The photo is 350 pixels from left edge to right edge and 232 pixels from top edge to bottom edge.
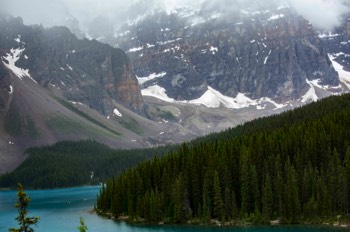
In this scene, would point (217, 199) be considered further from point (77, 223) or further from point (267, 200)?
point (77, 223)

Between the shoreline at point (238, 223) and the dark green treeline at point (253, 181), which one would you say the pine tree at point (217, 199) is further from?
the shoreline at point (238, 223)

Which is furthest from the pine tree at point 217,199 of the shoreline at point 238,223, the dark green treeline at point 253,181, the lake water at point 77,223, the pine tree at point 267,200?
the pine tree at point 267,200

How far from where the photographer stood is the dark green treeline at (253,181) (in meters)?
118

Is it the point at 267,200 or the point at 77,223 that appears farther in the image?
the point at 77,223

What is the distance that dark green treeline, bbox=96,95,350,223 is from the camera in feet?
387

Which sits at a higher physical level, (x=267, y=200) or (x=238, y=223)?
(x=267, y=200)

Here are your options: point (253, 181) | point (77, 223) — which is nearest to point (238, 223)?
point (253, 181)

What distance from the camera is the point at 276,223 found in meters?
116

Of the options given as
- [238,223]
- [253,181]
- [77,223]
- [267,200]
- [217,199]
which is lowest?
[238,223]

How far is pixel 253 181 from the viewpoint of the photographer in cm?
12588

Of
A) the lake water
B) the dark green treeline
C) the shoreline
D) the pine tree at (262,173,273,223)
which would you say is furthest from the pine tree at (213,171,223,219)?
the pine tree at (262,173,273,223)

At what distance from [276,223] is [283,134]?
105 ft

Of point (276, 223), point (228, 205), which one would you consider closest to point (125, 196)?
point (228, 205)

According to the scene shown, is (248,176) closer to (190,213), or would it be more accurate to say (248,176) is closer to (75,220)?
(190,213)
